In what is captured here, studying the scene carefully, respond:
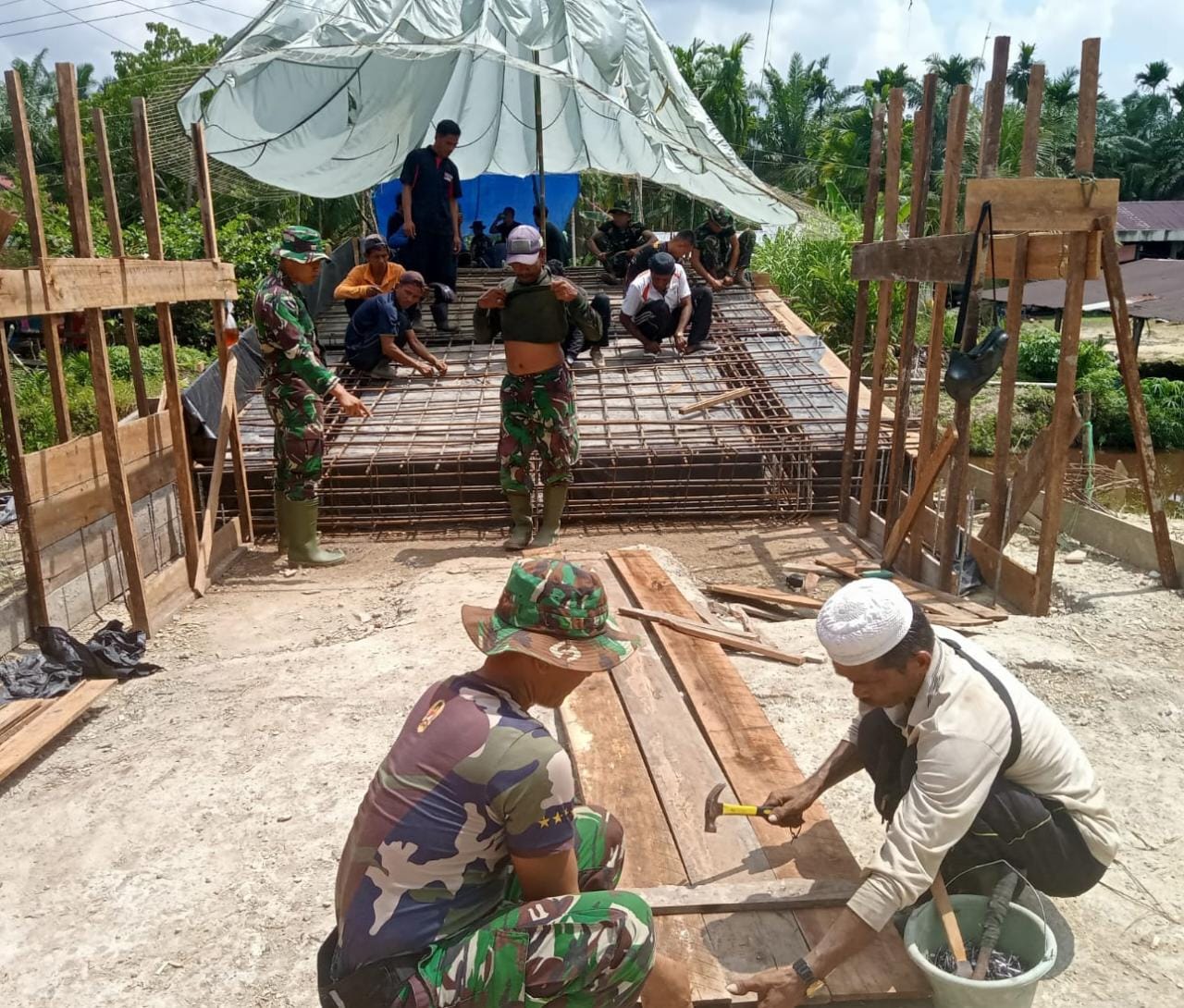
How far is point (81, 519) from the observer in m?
4.98

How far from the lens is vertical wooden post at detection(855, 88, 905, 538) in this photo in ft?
18.1

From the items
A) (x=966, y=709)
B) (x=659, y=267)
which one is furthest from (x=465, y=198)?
(x=966, y=709)

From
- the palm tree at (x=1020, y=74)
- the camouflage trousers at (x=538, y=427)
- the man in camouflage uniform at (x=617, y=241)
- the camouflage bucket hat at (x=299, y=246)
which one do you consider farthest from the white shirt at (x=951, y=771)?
the palm tree at (x=1020, y=74)

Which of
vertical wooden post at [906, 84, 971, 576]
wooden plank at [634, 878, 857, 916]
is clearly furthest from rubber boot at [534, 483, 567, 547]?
wooden plank at [634, 878, 857, 916]

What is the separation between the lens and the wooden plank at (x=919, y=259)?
4613mm

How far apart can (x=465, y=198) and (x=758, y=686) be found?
52.6ft

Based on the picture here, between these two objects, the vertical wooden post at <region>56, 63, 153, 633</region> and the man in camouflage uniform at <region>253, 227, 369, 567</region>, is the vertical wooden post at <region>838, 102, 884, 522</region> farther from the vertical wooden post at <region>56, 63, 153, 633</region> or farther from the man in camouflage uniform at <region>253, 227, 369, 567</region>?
the vertical wooden post at <region>56, 63, 153, 633</region>

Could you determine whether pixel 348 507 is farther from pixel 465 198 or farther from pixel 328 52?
pixel 465 198

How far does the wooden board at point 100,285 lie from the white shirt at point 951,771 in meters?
3.58

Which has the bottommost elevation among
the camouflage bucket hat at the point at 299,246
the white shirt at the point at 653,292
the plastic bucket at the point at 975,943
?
the plastic bucket at the point at 975,943

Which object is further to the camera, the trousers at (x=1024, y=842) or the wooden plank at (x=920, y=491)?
the wooden plank at (x=920, y=491)

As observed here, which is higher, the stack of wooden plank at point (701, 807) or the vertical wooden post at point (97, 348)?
the vertical wooden post at point (97, 348)

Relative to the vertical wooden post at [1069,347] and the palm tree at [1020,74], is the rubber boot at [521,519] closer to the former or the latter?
the vertical wooden post at [1069,347]

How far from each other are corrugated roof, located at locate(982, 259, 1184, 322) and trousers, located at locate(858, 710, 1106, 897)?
39.5 feet
